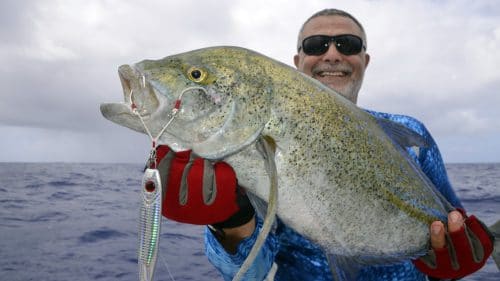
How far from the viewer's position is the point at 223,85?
Answer: 2301 millimetres

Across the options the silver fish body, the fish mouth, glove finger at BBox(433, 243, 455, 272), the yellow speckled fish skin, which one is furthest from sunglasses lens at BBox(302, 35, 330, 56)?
the silver fish body

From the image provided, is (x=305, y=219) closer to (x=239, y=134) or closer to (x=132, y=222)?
(x=239, y=134)

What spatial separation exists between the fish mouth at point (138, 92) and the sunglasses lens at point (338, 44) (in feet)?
9.53

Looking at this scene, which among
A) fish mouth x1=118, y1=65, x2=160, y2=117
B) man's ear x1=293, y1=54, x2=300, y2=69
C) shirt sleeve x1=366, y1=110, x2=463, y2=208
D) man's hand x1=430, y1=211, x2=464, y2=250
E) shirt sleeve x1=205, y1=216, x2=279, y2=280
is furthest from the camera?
man's ear x1=293, y1=54, x2=300, y2=69

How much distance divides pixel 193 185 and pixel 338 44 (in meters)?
2.99

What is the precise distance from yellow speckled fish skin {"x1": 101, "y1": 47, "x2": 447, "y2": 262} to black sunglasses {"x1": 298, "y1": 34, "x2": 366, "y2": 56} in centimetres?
218

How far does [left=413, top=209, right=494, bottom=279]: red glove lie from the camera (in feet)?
9.43

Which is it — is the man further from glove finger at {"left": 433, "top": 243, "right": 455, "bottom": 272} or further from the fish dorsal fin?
the fish dorsal fin

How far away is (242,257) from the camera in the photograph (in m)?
3.06

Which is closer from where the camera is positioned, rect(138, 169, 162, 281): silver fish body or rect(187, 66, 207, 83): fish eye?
rect(138, 169, 162, 281): silver fish body

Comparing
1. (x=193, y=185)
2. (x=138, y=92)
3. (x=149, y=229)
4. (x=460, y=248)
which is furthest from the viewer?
(x=460, y=248)

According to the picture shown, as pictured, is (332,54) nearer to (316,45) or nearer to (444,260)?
(316,45)

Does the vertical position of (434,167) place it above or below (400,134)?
below

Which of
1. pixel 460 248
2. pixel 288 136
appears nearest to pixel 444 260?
pixel 460 248
